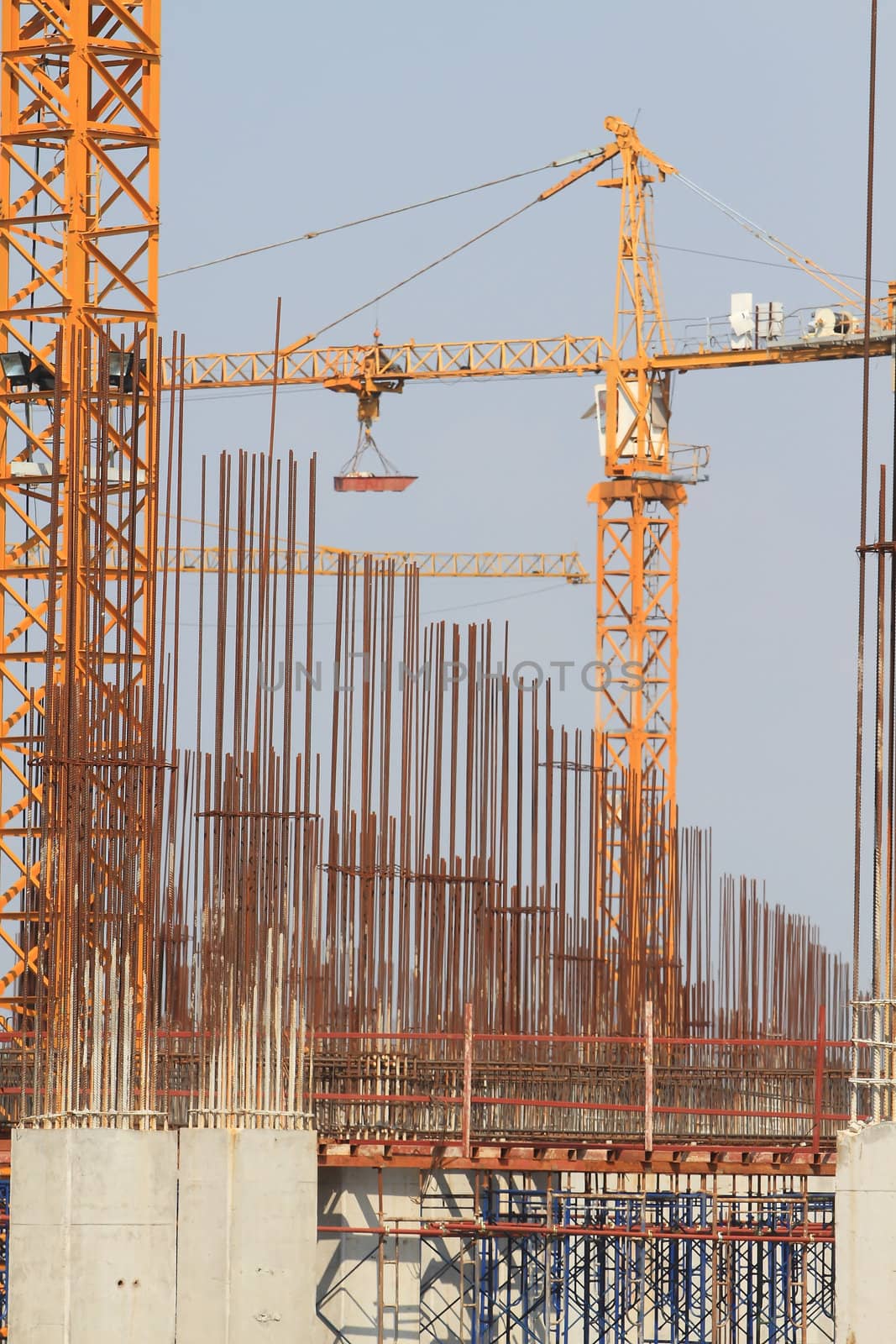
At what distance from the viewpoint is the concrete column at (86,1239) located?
48.4ft

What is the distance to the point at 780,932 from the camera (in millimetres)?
27266

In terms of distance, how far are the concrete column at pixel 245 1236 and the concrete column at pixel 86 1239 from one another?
0.76 m

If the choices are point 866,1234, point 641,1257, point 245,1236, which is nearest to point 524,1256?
point 641,1257

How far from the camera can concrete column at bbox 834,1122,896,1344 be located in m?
12.9

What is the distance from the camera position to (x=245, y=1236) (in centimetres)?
1573

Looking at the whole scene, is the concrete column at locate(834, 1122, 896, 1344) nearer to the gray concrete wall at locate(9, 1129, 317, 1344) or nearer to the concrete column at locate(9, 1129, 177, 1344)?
the gray concrete wall at locate(9, 1129, 317, 1344)

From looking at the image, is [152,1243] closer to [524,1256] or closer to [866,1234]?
[866,1234]

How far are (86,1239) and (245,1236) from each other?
1.31 metres

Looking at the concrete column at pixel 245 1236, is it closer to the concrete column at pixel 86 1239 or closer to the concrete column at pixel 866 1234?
the concrete column at pixel 86 1239

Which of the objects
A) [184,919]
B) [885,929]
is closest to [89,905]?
[885,929]

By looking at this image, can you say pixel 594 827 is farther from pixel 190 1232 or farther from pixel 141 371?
pixel 190 1232

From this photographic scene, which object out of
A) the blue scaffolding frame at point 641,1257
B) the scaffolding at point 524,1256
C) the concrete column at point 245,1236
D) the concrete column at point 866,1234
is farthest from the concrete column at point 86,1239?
the concrete column at point 866,1234

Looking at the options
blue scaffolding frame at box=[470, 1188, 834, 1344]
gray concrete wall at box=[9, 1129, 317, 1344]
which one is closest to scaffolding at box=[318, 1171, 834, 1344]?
blue scaffolding frame at box=[470, 1188, 834, 1344]

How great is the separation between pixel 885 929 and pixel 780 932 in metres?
14.0
